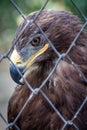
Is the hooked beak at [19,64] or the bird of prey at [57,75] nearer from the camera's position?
the hooked beak at [19,64]

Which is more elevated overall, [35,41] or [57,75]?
[35,41]

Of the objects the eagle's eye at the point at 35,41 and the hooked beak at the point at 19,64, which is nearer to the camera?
the hooked beak at the point at 19,64

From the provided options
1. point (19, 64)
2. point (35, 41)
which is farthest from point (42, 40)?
point (19, 64)

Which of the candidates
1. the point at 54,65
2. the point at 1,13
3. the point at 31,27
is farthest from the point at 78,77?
the point at 1,13

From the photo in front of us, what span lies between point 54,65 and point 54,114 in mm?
236

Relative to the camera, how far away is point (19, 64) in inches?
133

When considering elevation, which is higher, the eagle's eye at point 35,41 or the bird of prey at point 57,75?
the eagle's eye at point 35,41

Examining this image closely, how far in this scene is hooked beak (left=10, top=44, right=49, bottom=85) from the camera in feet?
10.8

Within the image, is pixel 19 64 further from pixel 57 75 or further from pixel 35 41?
pixel 57 75

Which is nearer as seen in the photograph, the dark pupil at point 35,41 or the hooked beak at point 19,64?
the hooked beak at point 19,64

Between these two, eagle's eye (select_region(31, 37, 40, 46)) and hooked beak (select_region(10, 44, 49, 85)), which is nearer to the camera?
hooked beak (select_region(10, 44, 49, 85))

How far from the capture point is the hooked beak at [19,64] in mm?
3285

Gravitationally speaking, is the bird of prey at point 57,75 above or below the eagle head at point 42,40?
below

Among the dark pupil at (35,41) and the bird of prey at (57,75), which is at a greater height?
the dark pupil at (35,41)
